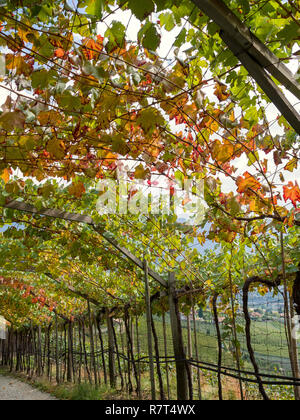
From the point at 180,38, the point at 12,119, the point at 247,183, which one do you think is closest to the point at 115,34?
the point at 180,38

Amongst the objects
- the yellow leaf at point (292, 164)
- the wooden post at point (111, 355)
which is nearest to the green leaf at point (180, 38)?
the yellow leaf at point (292, 164)

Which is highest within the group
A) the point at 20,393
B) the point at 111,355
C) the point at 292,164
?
the point at 292,164

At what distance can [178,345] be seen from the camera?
502 cm

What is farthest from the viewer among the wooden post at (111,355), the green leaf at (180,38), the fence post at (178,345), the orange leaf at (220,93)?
the wooden post at (111,355)

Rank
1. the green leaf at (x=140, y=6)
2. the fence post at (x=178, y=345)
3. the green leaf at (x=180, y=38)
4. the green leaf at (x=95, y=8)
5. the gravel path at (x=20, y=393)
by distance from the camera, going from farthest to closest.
→ 1. the gravel path at (x=20, y=393)
2. the fence post at (x=178, y=345)
3. the green leaf at (x=180, y=38)
4. the green leaf at (x=95, y=8)
5. the green leaf at (x=140, y=6)

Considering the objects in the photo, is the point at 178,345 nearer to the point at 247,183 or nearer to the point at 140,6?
the point at 247,183

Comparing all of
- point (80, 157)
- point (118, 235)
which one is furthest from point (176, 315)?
point (80, 157)

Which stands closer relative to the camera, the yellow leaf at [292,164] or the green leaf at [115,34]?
the green leaf at [115,34]

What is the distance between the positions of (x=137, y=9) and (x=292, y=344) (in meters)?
2.17

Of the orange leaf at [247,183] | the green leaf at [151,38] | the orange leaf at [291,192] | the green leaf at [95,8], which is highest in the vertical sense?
the green leaf at [95,8]

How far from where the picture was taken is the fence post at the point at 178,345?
15.9ft

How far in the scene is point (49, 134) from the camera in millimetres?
2168

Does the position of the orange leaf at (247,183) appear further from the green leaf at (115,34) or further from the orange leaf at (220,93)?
the green leaf at (115,34)
